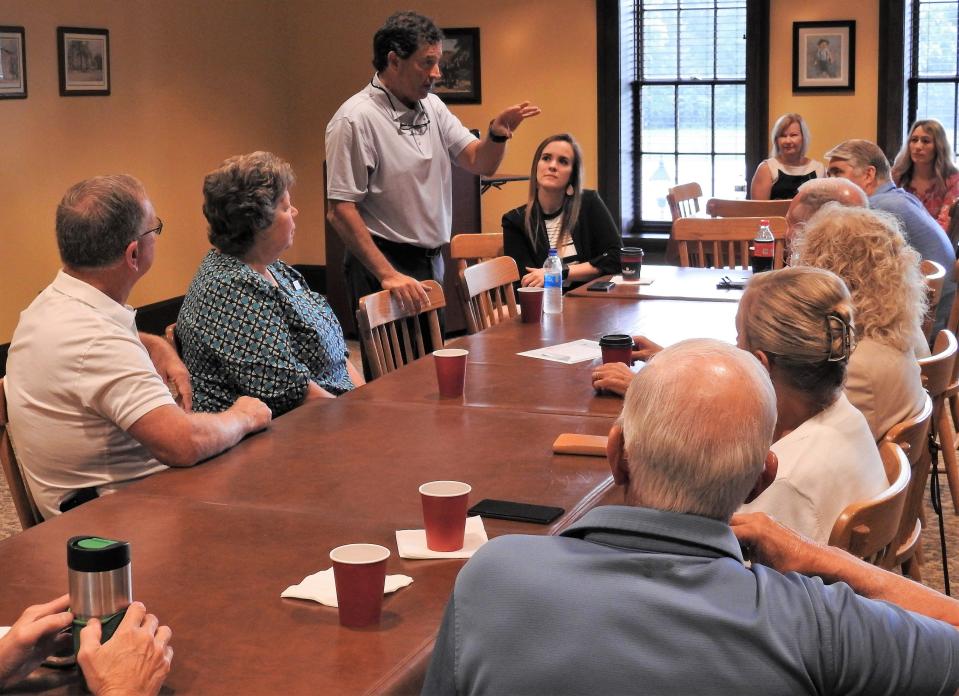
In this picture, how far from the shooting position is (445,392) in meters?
3.07

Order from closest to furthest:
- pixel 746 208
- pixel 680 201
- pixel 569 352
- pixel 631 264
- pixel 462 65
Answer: pixel 569 352 → pixel 631 264 → pixel 746 208 → pixel 680 201 → pixel 462 65

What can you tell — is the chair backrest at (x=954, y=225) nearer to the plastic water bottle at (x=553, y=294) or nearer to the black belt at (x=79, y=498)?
the plastic water bottle at (x=553, y=294)

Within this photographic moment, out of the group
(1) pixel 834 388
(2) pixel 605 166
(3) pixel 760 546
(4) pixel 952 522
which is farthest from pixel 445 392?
(2) pixel 605 166

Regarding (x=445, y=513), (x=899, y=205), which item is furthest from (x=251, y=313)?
(x=899, y=205)

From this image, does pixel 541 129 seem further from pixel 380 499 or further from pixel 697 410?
pixel 697 410

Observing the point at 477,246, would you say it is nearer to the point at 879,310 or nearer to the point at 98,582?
the point at 879,310

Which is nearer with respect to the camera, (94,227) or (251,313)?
(94,227)

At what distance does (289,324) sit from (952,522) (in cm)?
254

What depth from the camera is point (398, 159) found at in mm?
4746

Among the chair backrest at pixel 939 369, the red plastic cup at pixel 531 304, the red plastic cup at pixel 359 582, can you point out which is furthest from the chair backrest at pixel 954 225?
the red plastic cup at pixel 359 582

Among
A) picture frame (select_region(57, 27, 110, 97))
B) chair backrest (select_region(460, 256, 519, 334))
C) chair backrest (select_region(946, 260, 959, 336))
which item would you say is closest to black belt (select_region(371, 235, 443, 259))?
chair backrest (select_region(460, 256, 519, 334))

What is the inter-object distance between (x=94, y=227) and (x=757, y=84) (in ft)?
22.1

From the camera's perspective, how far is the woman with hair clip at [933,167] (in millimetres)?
6793

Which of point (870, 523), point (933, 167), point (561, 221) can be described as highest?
point (933, 167)
